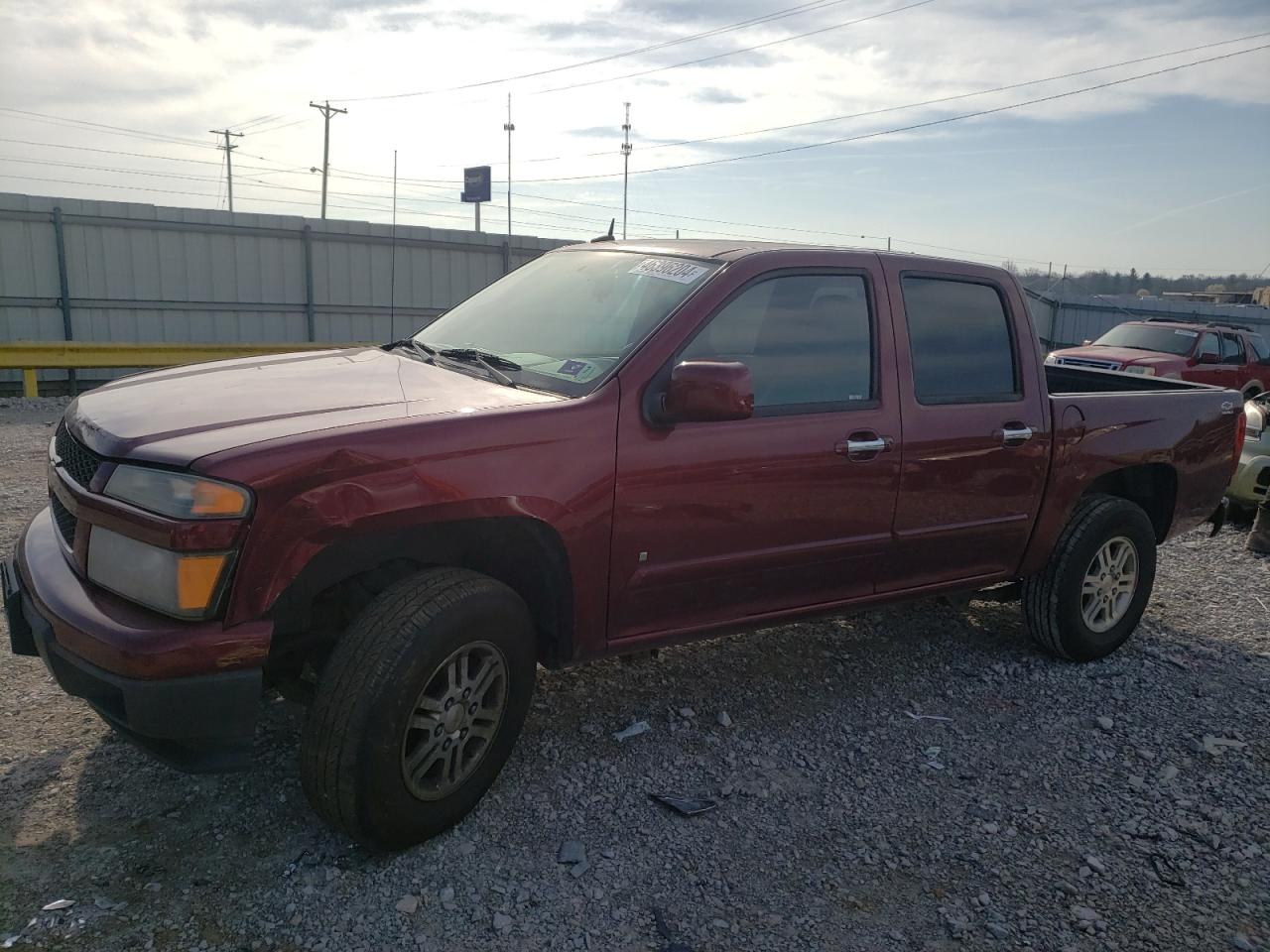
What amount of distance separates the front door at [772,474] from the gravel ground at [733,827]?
610 millimetres

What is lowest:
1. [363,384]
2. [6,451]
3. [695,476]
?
[6,451]

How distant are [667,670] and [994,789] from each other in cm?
143

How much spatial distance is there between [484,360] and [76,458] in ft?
4.35

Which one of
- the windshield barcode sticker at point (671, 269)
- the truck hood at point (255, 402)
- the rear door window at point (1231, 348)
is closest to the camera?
the truck hood at point (255, 402)

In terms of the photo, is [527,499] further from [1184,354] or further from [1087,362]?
[1184,354]

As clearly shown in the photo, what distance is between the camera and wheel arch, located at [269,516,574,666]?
2.78 m

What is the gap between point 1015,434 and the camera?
13.5 ft

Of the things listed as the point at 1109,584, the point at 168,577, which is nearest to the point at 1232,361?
the point at 1109,584

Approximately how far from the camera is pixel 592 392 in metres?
3.12

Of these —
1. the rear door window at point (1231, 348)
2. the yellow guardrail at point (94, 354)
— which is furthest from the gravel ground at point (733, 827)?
the rear door window at point (1231, 348)

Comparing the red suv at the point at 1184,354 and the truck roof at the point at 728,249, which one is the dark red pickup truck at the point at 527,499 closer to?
the truck roof at the point at 728,249

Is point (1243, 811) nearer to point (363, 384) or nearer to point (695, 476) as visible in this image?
point (695, 476)

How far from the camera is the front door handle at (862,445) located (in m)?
3.61

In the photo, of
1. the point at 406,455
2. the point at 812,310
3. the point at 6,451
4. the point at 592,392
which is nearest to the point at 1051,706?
the point at 812,310
